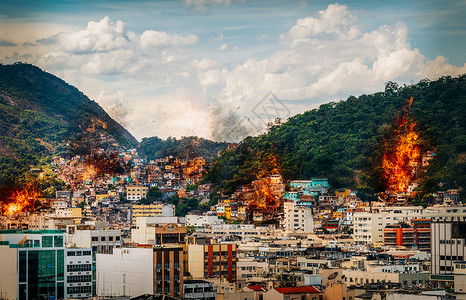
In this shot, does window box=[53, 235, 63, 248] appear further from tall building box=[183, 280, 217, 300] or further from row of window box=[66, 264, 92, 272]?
tall building box=[183, 280, 217, 300]

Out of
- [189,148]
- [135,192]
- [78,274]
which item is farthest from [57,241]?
[189,148]

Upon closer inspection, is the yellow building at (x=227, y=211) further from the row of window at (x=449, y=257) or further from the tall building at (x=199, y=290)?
the tall building at (x=199, y=290)

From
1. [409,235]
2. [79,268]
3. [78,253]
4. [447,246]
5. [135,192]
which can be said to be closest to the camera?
[79,268]

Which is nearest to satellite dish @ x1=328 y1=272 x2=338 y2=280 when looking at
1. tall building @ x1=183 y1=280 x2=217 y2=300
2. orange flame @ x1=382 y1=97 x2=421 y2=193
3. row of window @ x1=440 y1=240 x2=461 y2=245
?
row of window @ x1=440 y1=240 x2=461 y2=245

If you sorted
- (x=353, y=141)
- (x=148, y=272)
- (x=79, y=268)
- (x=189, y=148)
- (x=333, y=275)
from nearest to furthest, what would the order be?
(x=148, y=272) < (x=79, y=268) < (x=333, y=275) < (x=353, y=141) < (x=189, y=148)

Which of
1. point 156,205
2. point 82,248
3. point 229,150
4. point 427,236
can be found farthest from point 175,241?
point 229,150

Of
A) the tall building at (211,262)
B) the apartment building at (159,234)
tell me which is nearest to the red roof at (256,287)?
the tall building at (211,262)

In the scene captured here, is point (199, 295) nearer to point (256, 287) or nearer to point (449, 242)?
point (256, 287)

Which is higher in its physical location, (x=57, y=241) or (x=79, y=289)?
(x=57, y=241)
